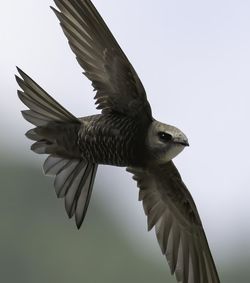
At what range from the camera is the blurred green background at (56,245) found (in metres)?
19.4

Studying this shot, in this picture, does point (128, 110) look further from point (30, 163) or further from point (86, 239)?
point (30, 163)

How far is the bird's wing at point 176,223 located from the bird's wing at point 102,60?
38 centimetres

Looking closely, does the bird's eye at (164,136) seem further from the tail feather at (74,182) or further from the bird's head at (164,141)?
the tail feather at (74,182)

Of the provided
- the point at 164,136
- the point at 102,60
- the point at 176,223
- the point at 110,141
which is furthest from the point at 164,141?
the point at 176,223

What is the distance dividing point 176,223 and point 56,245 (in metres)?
16.4

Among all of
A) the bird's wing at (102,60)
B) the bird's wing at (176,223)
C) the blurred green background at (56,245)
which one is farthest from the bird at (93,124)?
the blurred green background at (56,245)

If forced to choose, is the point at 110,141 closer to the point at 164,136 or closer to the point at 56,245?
the point at 164,136

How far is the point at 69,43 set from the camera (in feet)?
13.4

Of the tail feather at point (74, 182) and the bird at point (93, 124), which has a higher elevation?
the bird at point (93, 124)

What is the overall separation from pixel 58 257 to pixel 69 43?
16.7m

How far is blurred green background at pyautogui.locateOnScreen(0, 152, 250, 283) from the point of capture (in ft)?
63.6

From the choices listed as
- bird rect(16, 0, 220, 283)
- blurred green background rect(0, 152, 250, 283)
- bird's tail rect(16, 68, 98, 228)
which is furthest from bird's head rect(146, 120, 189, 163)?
blurred green background rect(0, 152, 250, 283)

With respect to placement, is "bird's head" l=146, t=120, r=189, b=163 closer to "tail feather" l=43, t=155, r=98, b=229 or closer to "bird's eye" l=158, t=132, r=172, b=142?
"bird's eye" l=158, t=132, r=172, b=142

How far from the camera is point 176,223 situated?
15.5 ft
